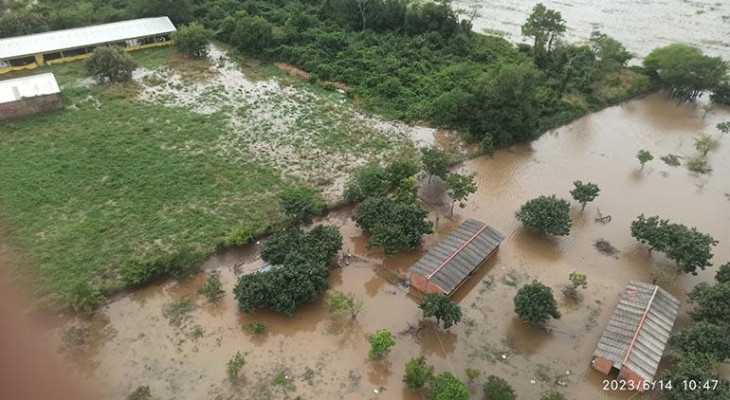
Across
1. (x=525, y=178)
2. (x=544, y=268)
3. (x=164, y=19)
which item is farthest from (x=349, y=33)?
(x=544, y=268)

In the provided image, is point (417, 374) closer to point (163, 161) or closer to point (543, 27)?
point (163, 161)

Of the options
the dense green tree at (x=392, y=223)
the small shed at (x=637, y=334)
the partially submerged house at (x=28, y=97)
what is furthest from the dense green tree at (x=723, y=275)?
the partially submerged house at (x=28, y=97)

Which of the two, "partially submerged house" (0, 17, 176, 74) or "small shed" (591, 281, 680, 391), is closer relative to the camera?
"small shed" (591, 281, 680, 391)

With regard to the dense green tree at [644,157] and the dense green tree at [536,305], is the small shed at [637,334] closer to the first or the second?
the dense green tree at [536,305]

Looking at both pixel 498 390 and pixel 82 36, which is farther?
pixel 82 36

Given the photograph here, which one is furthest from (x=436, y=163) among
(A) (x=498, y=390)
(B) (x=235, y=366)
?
(B) (x=235, y=366)

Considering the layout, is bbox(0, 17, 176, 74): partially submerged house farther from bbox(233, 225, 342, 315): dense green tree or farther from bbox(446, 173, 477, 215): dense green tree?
bbox(446, 173, 477, 215): dense green tree

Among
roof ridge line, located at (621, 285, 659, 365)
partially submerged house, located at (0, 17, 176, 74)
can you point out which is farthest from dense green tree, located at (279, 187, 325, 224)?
partially submerged house, located at (0, 17, 176, 74)
